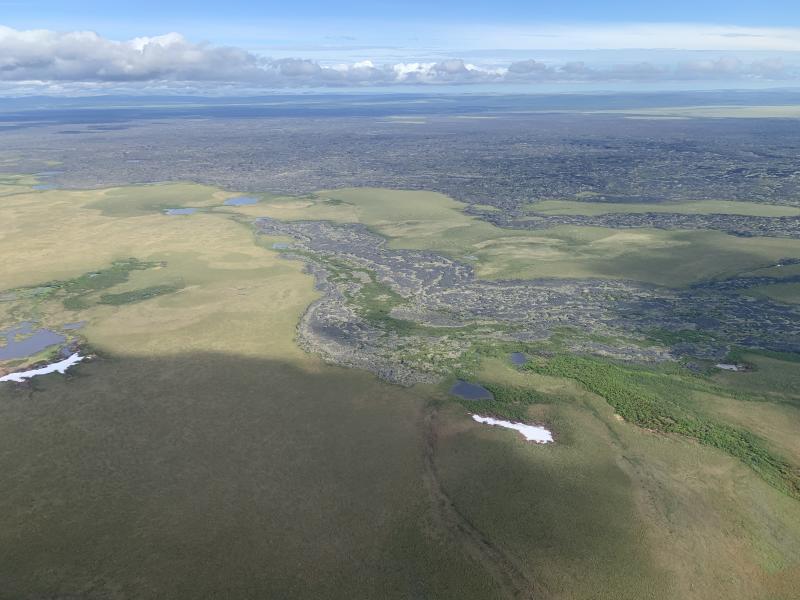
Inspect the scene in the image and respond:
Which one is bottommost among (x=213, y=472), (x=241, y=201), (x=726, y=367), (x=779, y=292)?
(x=241, y=201)

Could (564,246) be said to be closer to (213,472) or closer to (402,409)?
(402,409)

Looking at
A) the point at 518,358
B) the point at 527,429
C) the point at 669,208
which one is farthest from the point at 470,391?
the point at 669,208

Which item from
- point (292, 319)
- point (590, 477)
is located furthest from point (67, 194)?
point (590, 477)

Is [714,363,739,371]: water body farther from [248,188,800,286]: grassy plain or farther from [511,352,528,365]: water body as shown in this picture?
[248,188,800,286]: grassy plain

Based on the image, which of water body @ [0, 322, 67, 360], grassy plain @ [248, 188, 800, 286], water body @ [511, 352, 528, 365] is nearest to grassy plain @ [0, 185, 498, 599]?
water body @ [0, 322, 67, 360]

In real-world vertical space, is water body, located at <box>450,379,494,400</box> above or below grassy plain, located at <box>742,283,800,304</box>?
below

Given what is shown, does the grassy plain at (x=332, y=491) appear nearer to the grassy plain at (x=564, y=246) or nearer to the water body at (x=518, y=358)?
the water body at (x=518, y=358)
